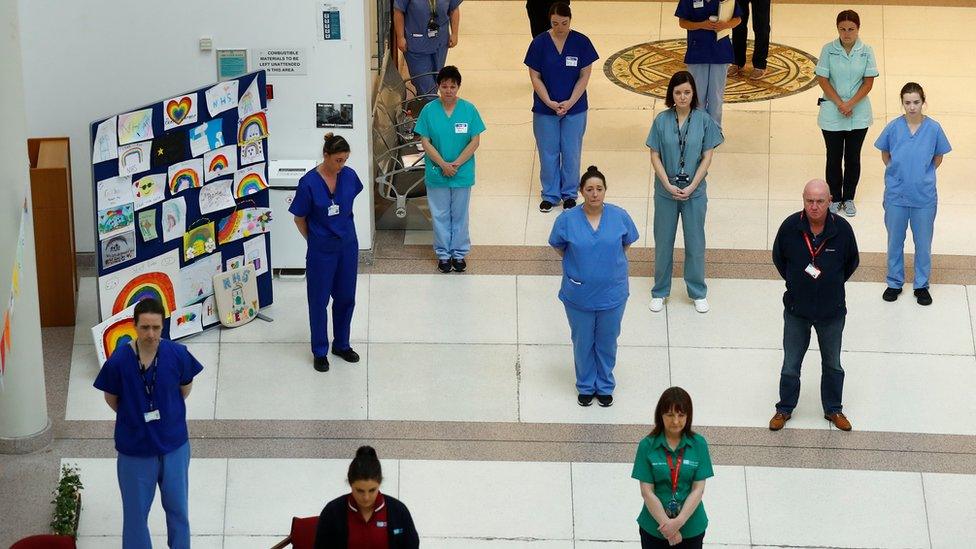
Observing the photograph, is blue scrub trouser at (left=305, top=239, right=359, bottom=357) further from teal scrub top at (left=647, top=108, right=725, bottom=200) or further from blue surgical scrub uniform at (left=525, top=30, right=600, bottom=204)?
blue surgical scrub uniform at (left=525, top=30, right=600, bottom=204)

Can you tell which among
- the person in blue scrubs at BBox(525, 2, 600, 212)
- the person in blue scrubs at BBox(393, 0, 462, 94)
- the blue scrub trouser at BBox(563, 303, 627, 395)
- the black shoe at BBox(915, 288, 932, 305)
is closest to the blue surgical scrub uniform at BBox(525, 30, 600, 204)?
the person in blue scrubs at BBox(525, 2, 600, 212)

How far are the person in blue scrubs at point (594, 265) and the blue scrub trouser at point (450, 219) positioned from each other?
1.79 m

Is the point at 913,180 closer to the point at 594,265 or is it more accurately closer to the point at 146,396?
the point at 594,265

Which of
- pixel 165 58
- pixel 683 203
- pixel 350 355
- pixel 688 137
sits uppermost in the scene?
pixel 165 58

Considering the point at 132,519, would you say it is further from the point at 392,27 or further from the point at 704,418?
the point at 392,27

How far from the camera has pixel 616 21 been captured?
14.4 m

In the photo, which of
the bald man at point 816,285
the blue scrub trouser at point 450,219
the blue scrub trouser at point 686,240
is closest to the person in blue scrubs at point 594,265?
the bald man at point 816,285

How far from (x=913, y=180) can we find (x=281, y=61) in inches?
164

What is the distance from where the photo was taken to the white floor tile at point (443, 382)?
337 inches

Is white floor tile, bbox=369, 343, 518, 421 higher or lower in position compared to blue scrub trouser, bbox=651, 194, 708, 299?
lower

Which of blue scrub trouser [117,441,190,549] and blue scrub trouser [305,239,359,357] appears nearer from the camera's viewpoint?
blue scrub trouser [117,441,190,549]

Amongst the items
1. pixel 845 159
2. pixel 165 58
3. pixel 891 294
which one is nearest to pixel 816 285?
pixel 891 294

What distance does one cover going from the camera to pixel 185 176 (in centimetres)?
906

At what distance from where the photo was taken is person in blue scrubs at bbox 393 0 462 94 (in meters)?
11.5
